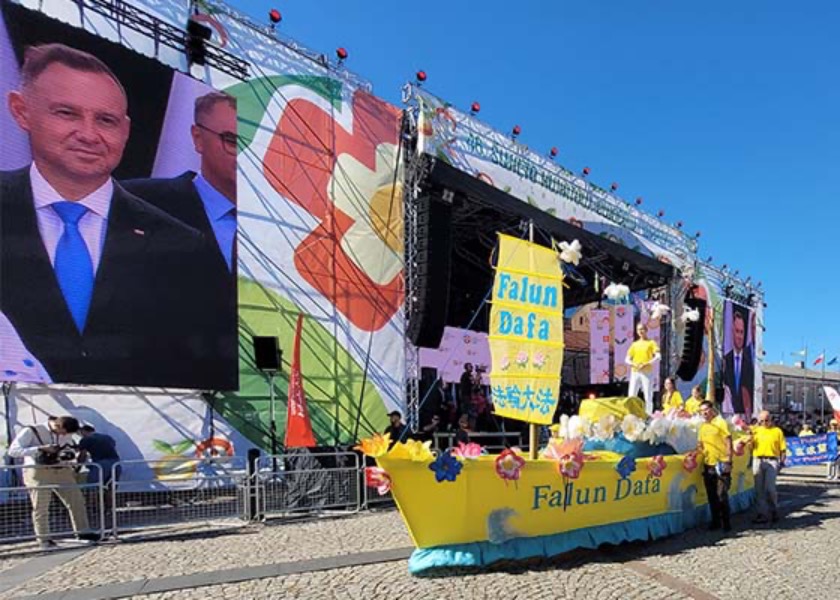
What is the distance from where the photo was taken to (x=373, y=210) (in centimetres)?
1262

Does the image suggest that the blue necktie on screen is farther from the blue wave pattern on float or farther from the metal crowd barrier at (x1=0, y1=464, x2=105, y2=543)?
the blue wave pattern on float

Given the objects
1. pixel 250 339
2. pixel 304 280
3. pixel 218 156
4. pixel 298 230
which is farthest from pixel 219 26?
pixel 250 339

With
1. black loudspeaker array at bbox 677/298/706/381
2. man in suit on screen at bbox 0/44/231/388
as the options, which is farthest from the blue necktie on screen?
black loudspeaker array at bbox 677/298/706/381

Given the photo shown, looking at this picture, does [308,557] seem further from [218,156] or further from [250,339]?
[218,156]

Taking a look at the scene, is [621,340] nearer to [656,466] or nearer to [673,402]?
[673,402]

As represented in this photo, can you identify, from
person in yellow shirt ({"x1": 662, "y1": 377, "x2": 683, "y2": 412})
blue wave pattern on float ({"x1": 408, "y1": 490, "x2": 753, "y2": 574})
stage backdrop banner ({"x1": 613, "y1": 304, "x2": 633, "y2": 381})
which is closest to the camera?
blue wave pattern on float ({"x1": 408, "y1": 490, "x2": 753, "y2": 574})

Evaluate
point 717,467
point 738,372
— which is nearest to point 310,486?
point 717,467

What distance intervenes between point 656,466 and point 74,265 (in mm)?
8074

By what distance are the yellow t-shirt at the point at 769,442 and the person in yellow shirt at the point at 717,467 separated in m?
1.09

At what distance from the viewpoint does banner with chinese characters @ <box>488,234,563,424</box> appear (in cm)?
666

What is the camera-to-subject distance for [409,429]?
12156 mm

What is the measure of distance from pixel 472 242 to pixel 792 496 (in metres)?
9.32

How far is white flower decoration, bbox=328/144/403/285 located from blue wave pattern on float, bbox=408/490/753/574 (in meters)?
6.84

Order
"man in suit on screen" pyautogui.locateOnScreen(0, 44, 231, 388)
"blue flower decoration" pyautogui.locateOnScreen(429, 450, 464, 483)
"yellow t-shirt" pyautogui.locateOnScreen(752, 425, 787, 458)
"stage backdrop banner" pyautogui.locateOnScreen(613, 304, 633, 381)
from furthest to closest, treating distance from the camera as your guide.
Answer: "stage backdrop banner" pyautogui.locateOnScreen(613, 304, 633, 381), "yellow t-shirt" pyautogui.locateOnScreen(752, 425, 787, 458), "man in suit on screen" pyautogui.locateOnScreen(0, 44, 231, 388), "blue flower decoration" pyautogui.locateOnScreen(429, 450, 464, 483)
